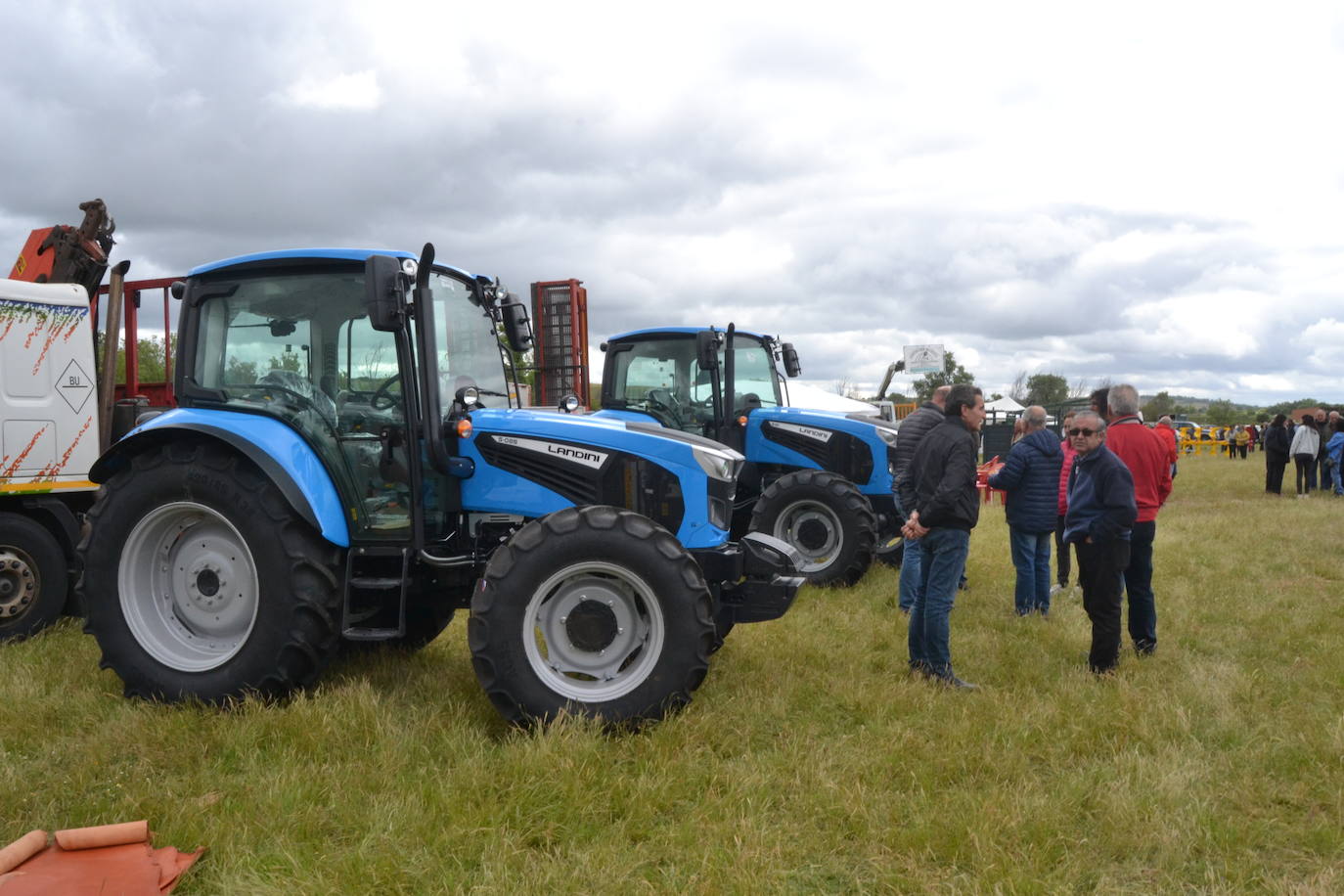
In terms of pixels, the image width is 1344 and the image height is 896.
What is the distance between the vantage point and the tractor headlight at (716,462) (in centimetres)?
496

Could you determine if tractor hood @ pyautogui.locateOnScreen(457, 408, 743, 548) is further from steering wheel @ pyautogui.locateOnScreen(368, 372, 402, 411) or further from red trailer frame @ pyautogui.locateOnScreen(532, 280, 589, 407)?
red trailer frame @ pyautogui.locateOnScreen(532, 280, 589, 407)

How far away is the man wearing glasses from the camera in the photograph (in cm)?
529

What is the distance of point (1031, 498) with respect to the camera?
725 centimetres

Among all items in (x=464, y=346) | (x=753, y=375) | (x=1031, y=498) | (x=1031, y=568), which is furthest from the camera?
(x=753, y=375)

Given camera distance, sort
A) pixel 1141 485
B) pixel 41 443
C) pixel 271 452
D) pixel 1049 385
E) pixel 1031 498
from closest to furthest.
Answer: pixel 271 452 < pixel 1141 485 < pixel 41 443 < pixel 1031 498 < pixel 1049 385

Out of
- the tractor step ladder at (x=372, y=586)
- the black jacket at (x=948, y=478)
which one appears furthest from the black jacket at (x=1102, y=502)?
the tractor step ladder at (x=372, y=586)

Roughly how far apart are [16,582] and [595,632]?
420 cm

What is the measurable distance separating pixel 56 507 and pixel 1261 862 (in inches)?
272

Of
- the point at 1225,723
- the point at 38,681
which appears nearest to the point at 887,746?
the point at 1225,723

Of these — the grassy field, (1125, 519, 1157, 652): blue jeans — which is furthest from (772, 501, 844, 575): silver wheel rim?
(1125, 519, 1157, 652): blue jeans

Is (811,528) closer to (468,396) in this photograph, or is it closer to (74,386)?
(468,396)

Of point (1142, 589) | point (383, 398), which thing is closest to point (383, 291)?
point (383, 398)

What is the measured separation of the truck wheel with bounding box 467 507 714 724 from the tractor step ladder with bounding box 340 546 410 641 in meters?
0.51

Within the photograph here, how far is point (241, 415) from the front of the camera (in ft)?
16.0
